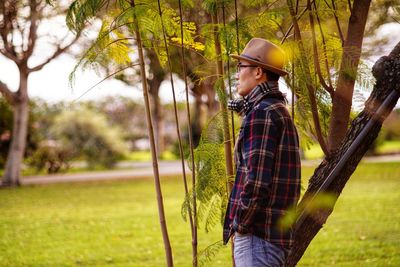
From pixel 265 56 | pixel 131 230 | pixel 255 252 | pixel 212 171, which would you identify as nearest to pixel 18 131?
pixel 131 230

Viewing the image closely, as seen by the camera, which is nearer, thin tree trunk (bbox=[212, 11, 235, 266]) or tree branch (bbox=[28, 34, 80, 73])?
thin tree trunk (bbox=[212, 11, 235, 266])

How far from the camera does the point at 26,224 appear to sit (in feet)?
34.2

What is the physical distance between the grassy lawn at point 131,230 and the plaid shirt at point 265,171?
4.27 metres

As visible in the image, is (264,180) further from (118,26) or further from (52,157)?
(52,157)

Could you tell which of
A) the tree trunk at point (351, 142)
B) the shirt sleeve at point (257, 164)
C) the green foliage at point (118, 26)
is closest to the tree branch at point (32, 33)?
the green foliage at point (118, 26)

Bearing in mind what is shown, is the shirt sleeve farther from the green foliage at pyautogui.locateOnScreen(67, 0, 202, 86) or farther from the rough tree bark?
the rough tree bark

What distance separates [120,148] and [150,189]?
7592mm

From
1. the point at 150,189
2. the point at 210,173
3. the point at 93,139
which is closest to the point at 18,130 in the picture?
the point at 150,189

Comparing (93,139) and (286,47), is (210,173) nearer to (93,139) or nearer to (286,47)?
(286,47)

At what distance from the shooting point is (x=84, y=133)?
23406 millimetres

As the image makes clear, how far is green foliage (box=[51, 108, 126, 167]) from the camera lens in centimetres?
2331

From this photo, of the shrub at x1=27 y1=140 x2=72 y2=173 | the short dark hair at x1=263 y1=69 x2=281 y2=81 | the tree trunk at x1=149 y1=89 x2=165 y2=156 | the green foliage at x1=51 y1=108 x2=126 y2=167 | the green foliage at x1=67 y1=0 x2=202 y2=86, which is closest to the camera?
the short dark hair at x1=263 y1=69 x2=281 y2=81

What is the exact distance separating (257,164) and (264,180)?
7 centimetres

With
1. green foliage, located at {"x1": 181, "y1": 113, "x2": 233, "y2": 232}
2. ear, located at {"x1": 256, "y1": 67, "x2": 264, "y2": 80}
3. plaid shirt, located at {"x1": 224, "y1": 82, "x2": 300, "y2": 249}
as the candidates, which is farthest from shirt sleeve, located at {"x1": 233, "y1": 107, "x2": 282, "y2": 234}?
green foliage, located at {"x1": 181, "y1": 113, "x2": 233, "y2": 232}
